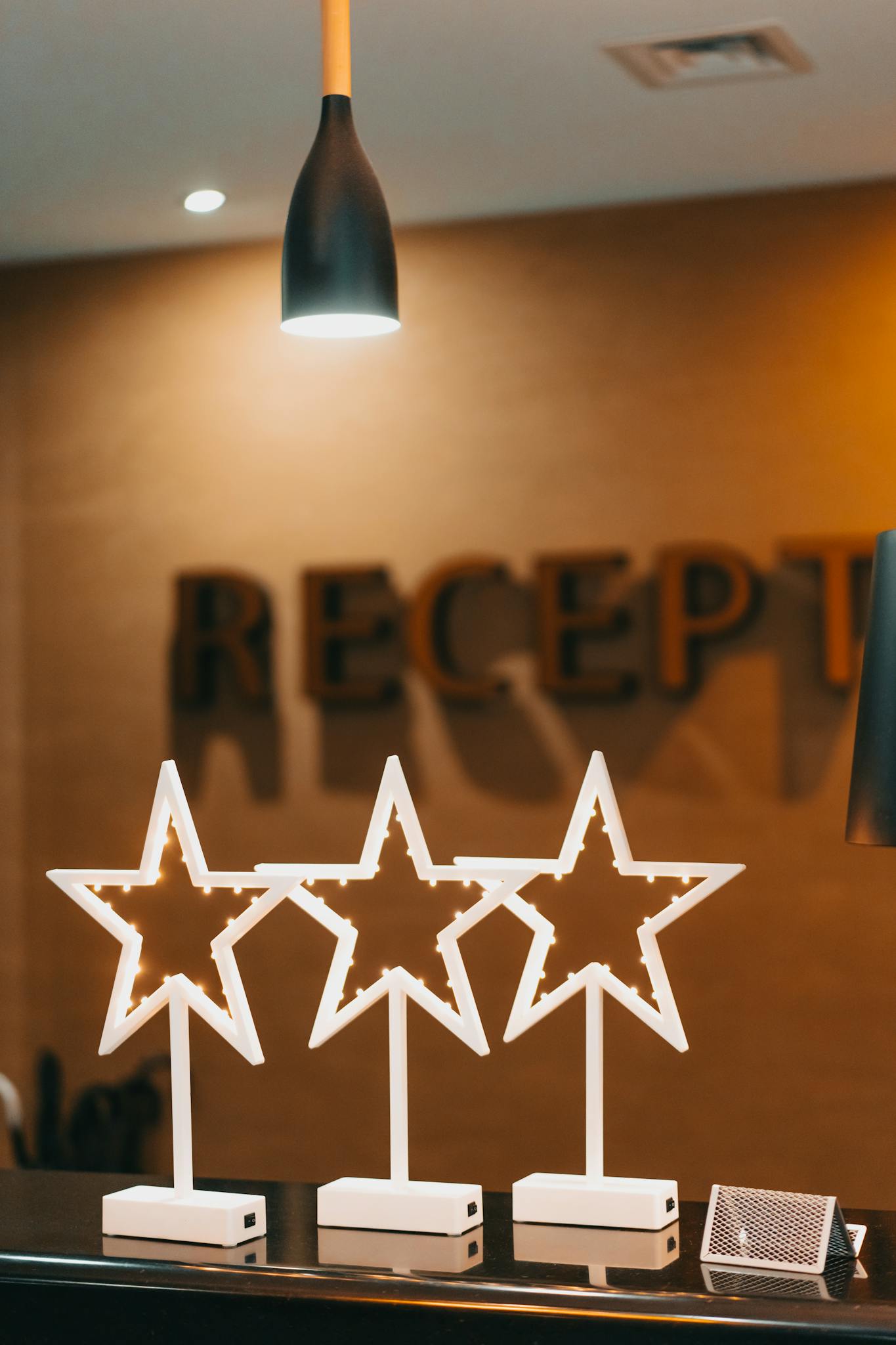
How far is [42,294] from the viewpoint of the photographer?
4723 millimetres

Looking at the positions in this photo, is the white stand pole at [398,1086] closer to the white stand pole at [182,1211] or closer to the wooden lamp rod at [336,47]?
the white stand pole at [182,1211]

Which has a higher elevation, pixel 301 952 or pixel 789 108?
pixel 789 108

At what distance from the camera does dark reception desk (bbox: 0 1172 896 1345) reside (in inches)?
68.2

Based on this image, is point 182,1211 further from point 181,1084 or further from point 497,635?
point 497,635

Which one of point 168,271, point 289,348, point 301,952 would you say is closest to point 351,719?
point 301,952

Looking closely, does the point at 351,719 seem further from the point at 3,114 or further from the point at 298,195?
the point at 298,195

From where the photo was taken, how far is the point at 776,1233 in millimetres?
1866

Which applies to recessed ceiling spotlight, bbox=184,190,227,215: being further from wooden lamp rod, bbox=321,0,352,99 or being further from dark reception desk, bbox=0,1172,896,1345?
dark reception desk, bbox=0,1172,896,1345

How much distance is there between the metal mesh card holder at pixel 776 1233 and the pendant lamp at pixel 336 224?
3.91 ft

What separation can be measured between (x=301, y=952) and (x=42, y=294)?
2066mm

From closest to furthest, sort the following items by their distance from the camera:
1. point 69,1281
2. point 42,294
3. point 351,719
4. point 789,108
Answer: point 69,1281, point 789,108, point 351,719, point 42,294

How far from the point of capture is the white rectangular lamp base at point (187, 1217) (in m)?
1.98

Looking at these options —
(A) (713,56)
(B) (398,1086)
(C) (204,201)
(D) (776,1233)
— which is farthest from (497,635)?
(D) (776,1233)

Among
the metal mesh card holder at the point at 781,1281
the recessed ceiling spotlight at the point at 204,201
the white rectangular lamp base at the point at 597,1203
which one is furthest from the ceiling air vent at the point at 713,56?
the metal mesh card holder at the point at 781,1281
